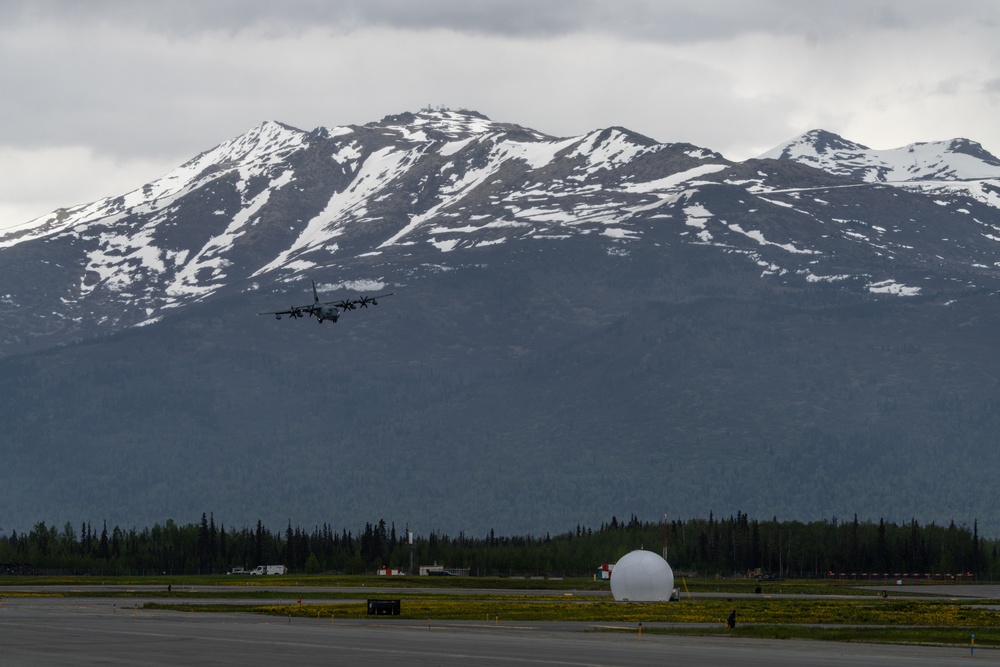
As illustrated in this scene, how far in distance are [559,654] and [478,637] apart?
512 inches

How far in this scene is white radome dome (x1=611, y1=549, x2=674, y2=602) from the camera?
14262 centimetres

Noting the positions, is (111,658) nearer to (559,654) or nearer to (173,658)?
(173,658)

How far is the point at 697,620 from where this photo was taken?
11569 cm

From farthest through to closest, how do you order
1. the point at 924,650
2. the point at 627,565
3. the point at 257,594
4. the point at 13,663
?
the point at 257,594
the point at 627,565
the point at 924,650
the point at 13,663

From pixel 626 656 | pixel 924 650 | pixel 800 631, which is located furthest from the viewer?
pixel 800 631

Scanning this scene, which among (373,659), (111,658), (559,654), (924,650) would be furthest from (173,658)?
(924,650)

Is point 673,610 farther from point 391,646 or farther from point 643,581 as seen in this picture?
point 391,646

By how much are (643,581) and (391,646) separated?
58143mm

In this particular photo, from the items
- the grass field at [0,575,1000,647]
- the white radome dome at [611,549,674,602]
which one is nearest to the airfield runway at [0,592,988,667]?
the grass field at [0,575,1000,647]

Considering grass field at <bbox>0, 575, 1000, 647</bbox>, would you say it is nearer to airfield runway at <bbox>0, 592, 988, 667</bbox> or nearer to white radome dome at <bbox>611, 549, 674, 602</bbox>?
white radome dome at <bbox>611, 549, 674, 602</bbox>

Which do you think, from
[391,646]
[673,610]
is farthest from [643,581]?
[391,646]

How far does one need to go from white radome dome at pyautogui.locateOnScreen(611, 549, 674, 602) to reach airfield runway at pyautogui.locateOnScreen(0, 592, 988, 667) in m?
30.9

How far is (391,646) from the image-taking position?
87.3 m

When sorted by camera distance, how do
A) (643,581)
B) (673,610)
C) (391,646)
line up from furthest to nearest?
(643,581), (673,610), (391,646)
